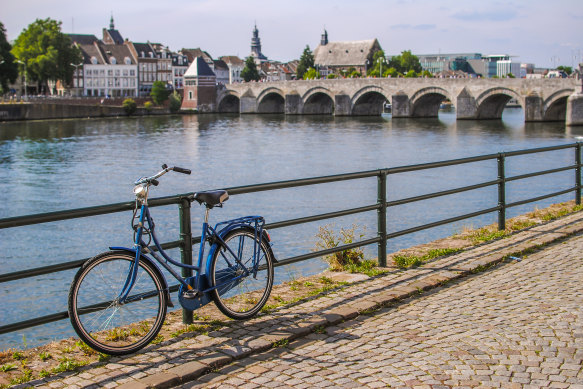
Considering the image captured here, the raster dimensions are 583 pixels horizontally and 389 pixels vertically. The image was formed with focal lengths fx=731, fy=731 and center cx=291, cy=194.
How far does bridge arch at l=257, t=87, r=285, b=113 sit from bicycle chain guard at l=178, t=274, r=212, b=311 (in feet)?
243

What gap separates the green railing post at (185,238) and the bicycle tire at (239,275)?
209mm

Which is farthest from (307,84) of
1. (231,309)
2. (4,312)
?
(231,309)

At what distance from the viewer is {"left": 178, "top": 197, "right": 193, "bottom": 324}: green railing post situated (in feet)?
14.5

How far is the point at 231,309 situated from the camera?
4.66 m

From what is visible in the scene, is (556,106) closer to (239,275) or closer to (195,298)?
(239,275)

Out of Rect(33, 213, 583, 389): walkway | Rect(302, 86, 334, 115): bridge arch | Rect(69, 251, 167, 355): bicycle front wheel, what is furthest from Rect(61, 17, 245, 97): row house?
Rect(69, 251, 167, 355): bicycle front wheel

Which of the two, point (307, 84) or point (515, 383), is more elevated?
point (307, 84)

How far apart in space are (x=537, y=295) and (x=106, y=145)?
113 feet

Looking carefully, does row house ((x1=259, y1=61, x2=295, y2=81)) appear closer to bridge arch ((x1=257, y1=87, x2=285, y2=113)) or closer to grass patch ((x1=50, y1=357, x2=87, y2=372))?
bridge arch ((x1=257, y1=87, x2=285, y2=113))

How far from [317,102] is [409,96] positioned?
1688 cm

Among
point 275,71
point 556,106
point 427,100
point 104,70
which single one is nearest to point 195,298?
point 556,106

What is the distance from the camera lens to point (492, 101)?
196 feet

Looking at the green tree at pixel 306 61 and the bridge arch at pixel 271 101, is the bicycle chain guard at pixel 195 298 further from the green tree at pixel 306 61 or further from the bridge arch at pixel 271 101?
the green tree at pixel 306 61

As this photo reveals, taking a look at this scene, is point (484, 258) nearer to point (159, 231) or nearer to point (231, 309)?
point (231, 309)
